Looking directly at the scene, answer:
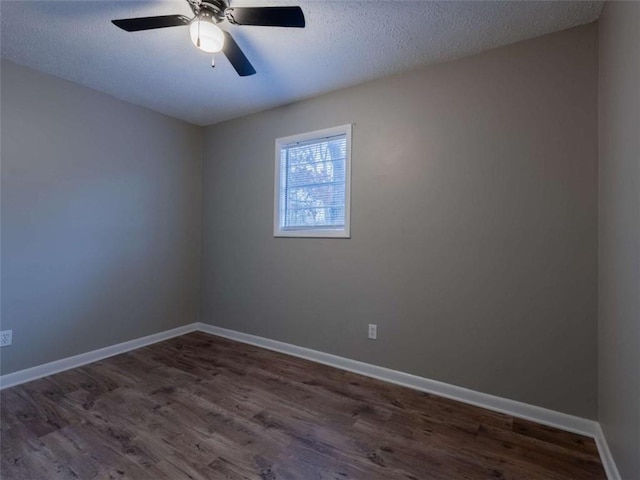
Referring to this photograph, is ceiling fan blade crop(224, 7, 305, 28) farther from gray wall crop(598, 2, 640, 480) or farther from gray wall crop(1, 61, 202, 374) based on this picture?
gray wall crop(1, 61, 202, 374)

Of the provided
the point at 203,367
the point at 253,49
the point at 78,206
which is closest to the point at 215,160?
the point at 78,206

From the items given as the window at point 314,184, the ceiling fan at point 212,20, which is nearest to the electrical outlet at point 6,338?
the window at point 314,184

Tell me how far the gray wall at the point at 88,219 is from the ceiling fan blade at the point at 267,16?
1958mm

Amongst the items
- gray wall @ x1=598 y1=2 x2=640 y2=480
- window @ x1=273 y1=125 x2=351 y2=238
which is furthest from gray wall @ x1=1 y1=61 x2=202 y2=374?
gray wall @ x1=598 y1=2 x2=640 y2=480

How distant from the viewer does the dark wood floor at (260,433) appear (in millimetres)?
1490

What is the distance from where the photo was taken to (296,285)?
292cm

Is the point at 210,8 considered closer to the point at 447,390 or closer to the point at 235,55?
the point at 235,55

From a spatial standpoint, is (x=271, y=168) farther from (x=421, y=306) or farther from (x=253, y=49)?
(x=421, y=306)

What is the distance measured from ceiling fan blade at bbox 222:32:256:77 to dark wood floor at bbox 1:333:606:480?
2.23 meters

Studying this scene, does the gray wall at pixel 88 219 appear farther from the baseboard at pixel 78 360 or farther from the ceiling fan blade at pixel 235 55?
the ceiling fan blade at pixel 235 55

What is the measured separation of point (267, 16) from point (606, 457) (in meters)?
2.81

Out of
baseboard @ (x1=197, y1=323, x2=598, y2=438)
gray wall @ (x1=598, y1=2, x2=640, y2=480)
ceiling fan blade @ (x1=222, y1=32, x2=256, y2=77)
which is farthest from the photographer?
baseboard @ (x1=197, y1=323, x2=598, y2=438)

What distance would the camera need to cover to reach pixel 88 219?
2711 mm

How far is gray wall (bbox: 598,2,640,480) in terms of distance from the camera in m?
1.21
